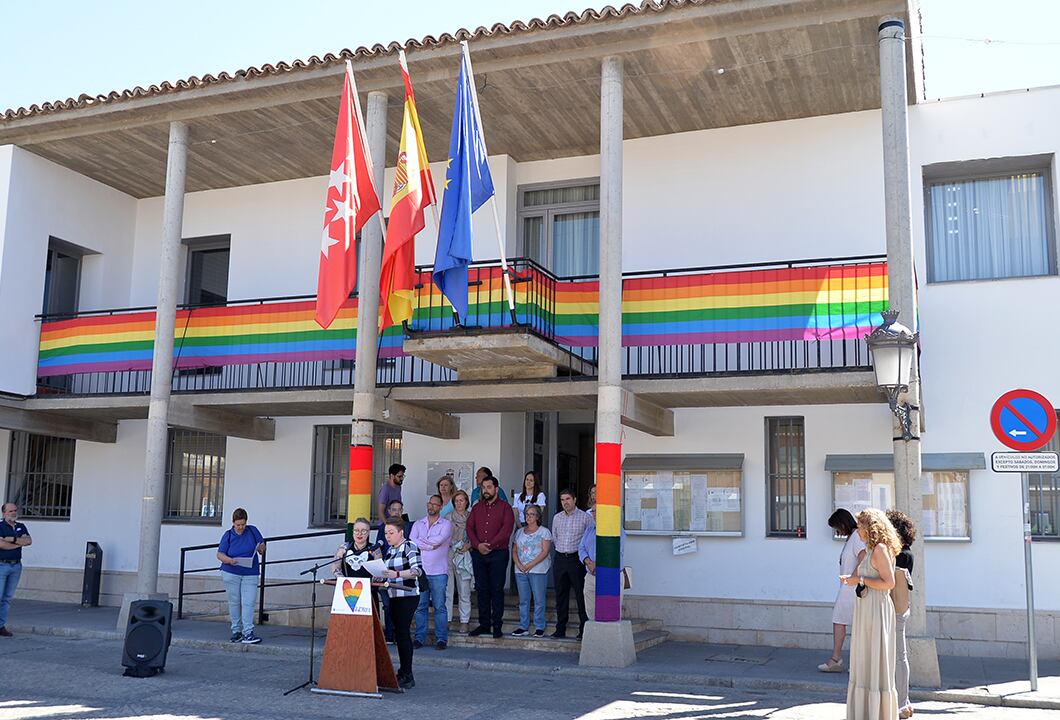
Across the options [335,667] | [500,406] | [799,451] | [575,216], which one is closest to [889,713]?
[335,667]

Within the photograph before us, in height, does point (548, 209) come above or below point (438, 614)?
above

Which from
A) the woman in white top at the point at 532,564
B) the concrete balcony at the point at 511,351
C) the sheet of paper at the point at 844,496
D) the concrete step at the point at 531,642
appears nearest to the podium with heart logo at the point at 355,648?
the concrete step at the point at 531,642

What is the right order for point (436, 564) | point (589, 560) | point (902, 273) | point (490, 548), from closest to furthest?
point (902, 273) → point (436, 564) → point (589, 560) → point (490, 548)

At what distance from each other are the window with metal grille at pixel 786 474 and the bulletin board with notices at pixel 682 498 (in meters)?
0.43

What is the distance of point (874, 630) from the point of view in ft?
26.3

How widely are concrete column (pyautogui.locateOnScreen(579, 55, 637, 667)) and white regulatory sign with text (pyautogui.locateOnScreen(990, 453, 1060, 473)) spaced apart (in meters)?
3.84

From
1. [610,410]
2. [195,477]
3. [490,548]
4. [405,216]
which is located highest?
[405,216]

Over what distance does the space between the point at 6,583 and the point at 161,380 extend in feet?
10.6

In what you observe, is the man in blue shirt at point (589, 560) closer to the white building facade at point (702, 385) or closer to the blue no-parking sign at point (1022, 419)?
the white building facade at point (702, 385)

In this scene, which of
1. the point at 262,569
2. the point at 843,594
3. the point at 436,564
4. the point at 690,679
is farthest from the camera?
the point at 262,569

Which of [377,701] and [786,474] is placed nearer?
[377,701]

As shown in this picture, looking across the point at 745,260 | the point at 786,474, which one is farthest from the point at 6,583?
the point at 745,260

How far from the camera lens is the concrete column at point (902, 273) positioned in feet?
33.8

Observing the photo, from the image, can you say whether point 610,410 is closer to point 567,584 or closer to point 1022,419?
point 567,584
